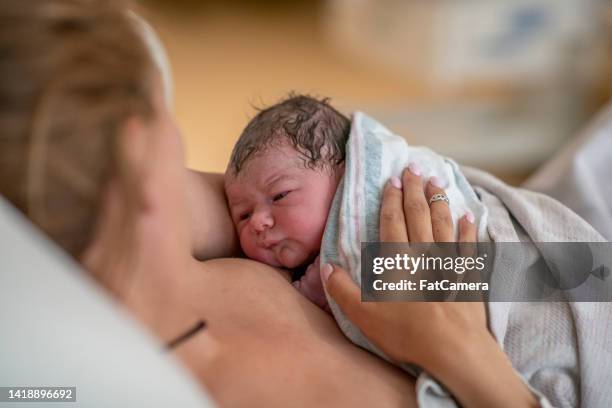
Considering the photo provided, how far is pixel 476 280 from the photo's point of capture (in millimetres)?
964

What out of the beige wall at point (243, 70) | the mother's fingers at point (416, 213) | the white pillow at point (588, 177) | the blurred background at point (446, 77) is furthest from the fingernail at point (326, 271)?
the beige wall at point (243, 70)

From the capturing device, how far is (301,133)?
1.12 metres

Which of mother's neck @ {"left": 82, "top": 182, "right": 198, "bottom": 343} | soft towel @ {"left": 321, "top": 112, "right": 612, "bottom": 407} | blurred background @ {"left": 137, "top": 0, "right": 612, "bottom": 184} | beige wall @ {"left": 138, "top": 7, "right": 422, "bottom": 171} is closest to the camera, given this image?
mother's neck @ {"left": 82, "top": 182, "right": 198, "bottom": 343}

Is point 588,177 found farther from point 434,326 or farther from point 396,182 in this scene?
point 434,326

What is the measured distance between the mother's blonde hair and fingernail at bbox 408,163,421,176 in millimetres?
440

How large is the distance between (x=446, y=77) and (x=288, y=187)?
2.69m

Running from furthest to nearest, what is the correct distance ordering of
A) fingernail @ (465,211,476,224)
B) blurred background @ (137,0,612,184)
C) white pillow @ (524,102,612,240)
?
blurred background @ (137,0,612,184) < white pillow @ (524,102,612,240) < fingernail @ (465,211,476,224)

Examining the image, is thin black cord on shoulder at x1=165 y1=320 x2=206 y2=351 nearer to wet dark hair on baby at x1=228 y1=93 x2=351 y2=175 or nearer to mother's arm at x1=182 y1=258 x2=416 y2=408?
mother's arm at x1=182 y1=258 x2=416 y2=408

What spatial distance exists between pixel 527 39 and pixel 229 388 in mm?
3062

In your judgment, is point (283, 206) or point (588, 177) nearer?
point (283, 206)

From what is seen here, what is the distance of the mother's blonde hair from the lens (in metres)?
0.74

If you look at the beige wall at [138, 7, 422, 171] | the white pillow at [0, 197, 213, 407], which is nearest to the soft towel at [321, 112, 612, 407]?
the white pillow at [0, 197, 213, 407]

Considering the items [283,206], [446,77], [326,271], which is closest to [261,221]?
[283,206]

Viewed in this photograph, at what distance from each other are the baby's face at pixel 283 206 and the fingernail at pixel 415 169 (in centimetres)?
10
